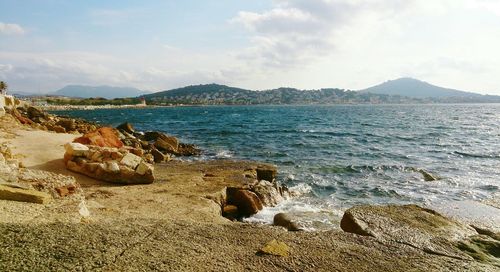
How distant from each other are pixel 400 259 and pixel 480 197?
1318cm

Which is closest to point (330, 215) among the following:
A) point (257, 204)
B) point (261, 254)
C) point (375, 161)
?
point (257, 204)

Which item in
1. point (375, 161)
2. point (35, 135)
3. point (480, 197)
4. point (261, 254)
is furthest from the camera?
point (375, 161)

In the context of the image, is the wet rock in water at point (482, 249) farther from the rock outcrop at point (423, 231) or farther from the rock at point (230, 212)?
the rock at point (230, 212)

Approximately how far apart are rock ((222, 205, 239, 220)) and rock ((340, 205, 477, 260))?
183 inches

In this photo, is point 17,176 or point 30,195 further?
point 17,176

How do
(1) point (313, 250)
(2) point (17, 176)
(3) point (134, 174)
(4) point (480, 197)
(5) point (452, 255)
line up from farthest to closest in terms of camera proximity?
(4) point (480, 197) < (3) point (134, 174) < (2) point (17, 176) < (5) point (452, 255) < (1) point (313, 250)

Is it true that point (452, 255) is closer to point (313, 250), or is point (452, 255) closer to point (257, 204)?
point (313, 250)

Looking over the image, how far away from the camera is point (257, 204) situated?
1502cm

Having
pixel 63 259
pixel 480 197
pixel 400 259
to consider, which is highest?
pixel 63 259

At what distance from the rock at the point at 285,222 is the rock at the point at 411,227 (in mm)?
2106

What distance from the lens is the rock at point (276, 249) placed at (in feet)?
24.2

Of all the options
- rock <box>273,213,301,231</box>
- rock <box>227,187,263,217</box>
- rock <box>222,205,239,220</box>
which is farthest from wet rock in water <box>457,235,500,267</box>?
rock <box>222,205,239,220</box>

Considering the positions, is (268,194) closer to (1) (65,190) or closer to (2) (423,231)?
(2) (423,231)

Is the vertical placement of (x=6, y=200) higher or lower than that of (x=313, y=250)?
higher
